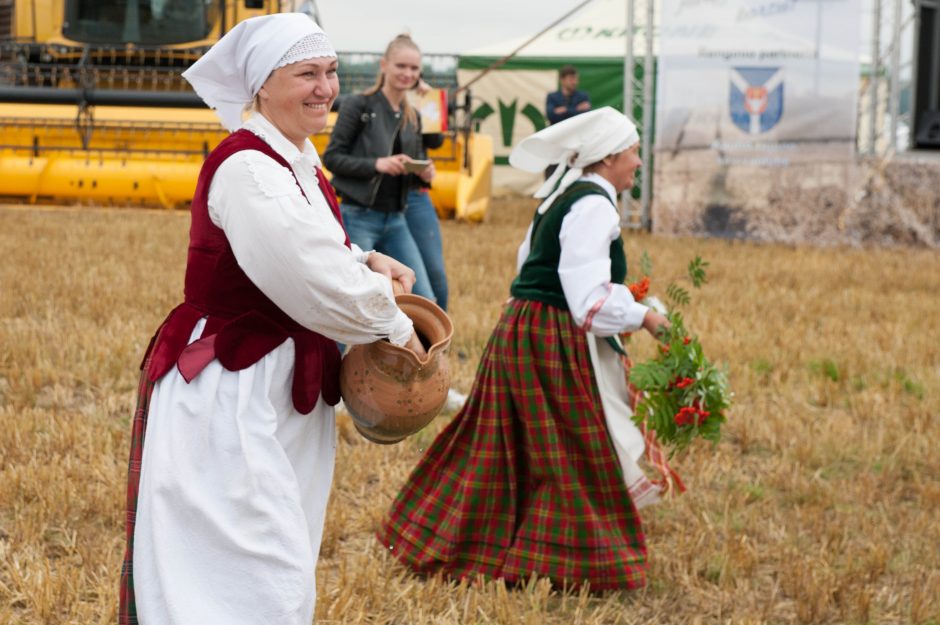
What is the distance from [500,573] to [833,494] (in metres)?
1.53

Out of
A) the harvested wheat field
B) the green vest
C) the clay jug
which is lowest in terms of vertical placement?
the harvested wheat field

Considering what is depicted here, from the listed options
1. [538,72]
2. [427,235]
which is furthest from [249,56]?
[538,72]

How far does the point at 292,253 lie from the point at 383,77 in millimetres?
3471

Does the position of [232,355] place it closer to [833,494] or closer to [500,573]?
[500,573]

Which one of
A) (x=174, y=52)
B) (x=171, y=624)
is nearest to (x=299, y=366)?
(x=171, y=624)

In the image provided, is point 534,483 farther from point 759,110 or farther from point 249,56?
point 759,110

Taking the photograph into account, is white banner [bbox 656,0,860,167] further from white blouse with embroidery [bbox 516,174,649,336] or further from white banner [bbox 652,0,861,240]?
white blouse with embroidery [bbox 516,174,649,336]

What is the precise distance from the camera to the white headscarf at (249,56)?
2463 millimetres

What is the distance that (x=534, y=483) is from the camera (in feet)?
13.0

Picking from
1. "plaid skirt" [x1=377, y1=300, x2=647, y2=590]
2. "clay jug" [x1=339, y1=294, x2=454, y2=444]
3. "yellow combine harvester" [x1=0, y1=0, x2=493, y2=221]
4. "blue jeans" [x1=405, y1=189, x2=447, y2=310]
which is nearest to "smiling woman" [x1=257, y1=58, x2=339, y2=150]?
"clay jug" [x1=339, y1=294, x2=454, y2=444]

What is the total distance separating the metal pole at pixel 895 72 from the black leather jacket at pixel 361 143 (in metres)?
7.88

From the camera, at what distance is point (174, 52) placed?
46.4 feet

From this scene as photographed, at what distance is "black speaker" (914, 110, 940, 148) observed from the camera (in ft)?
21.5

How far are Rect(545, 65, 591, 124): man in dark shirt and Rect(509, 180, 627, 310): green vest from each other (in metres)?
9.49
